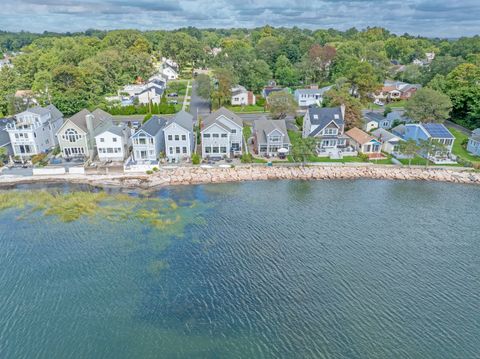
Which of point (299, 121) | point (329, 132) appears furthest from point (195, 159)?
point (299, 121)

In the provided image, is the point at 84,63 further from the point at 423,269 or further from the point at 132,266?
the point at 423,269

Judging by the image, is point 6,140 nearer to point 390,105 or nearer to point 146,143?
point 146,143

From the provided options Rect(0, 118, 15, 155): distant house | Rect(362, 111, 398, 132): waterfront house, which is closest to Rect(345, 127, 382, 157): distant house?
Rect(362, 111, 398, 132): waterfront house

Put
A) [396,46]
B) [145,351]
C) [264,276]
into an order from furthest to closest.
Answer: [396,46] → [264,276] → [145,351]

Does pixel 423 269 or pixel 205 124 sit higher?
pixel 205 124

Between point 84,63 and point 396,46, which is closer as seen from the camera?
point 84,63

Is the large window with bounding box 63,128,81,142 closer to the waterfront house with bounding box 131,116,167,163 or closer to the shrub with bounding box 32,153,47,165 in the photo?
the shrub with bounding box 32,153,47,165

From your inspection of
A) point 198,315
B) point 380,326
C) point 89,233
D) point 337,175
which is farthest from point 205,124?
point 380,326

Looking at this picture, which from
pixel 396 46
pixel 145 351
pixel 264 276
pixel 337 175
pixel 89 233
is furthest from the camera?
pixel 396 46
